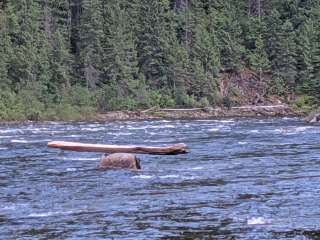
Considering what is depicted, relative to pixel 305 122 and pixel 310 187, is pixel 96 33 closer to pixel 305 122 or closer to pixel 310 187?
pixel 305 122

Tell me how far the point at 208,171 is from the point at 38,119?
3514 centimetres

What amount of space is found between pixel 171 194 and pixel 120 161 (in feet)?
16.9

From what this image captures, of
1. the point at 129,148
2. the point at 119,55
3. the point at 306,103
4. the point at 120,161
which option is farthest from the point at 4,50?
the point at 120,161

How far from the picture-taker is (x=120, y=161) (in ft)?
73.2

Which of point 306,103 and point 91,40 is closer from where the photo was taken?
point 306,103

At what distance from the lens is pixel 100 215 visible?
48.9 feet

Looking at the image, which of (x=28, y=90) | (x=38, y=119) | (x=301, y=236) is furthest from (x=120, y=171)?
(x=28, y=90)

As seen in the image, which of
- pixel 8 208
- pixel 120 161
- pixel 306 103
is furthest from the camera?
pixel 306 103

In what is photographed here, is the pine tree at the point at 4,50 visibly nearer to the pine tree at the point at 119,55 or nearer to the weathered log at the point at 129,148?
the pine tree at the point at 119,55

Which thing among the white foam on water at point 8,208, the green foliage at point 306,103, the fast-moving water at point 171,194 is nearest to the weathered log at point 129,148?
the fast-moving water at point 171,194

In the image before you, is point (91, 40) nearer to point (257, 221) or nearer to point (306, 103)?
point (306, 103)

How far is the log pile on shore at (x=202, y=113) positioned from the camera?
187 feet

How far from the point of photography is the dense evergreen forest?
62938mm

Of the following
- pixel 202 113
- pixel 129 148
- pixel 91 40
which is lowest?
pixel 202 113
